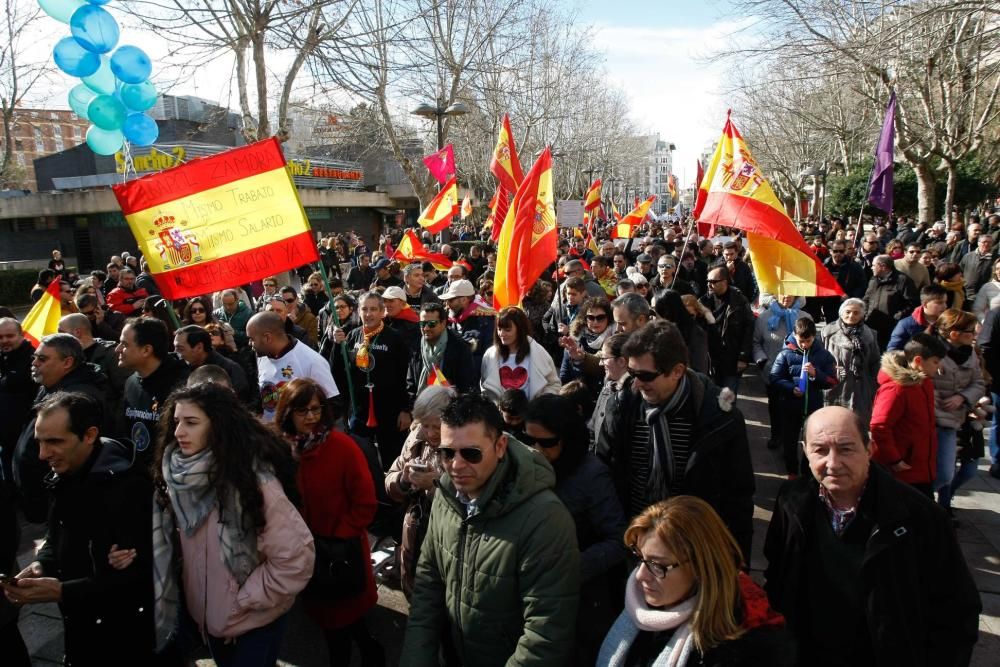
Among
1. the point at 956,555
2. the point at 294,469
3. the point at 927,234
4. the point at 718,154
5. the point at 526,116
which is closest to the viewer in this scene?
the point at 956,555

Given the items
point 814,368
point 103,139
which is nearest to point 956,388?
point 814,368

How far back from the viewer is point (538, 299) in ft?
23.6

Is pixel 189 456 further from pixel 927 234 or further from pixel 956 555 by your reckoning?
pixel 927 234

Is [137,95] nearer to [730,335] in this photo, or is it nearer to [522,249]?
[522,249]

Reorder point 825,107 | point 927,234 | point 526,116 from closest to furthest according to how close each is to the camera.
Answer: point 927,234, point 825,107, point 526,116

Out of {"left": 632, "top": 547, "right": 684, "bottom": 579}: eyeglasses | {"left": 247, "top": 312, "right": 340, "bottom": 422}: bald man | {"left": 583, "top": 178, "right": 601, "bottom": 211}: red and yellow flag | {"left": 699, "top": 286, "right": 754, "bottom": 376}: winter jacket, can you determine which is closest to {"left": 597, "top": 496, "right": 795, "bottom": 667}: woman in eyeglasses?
{"left": 632, "top": 547, "right": 684, "bottom": 579}: eyeglasses

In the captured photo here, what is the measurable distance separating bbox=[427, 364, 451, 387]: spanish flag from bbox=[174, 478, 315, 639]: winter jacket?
1.99 meters

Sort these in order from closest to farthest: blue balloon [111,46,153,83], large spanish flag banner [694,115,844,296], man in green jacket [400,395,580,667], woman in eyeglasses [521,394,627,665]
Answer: man in green jacket [400,395,580,667]
woman in eyeglasses [521,394,627,665]
large spanish flag banner [694,115,844,296]
blue balloon [111,46,153,83]

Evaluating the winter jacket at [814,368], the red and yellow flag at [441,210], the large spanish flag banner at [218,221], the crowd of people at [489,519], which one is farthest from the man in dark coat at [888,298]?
the red and yellow flag at [441,210]

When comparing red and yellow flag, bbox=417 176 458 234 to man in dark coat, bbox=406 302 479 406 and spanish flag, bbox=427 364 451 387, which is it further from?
spanish flag, bbox=427 364 451 387

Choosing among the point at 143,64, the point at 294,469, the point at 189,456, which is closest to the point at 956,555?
the point at 294,469

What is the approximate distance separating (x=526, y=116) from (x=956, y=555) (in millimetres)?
25952

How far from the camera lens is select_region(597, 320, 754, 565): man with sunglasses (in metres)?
2.78

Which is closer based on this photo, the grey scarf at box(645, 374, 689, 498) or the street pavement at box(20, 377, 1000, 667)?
the grey scarf at box(645, 374, 689, 498)
